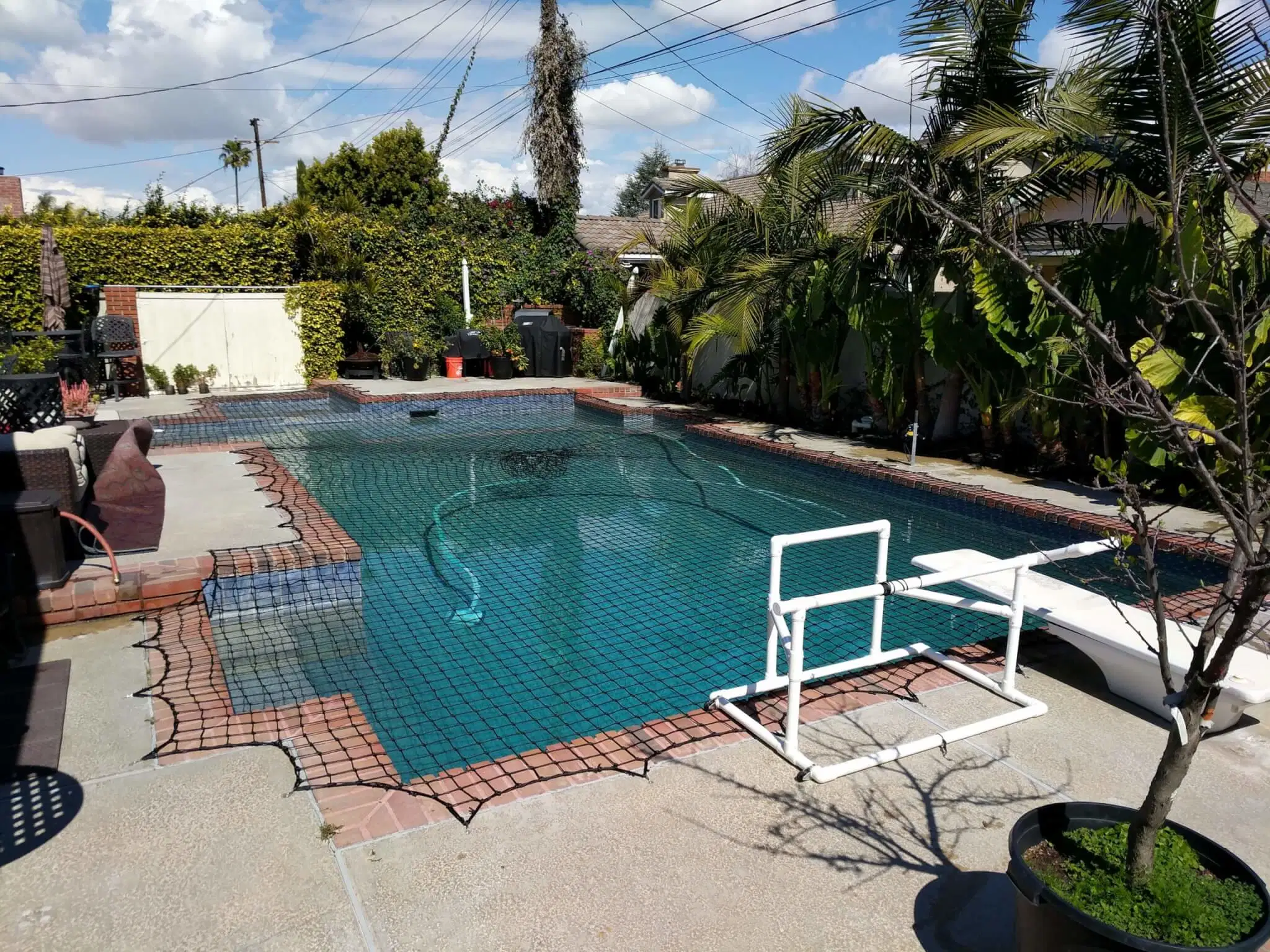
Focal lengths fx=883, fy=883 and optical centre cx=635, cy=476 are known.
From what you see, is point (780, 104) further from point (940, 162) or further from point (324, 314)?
point (324, 314)

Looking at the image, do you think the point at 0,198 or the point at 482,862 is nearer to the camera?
the point at 482,862

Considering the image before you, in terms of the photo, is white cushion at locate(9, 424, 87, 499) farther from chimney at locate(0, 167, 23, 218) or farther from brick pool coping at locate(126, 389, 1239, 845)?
chimney at locate(0, 167, 23, 218)

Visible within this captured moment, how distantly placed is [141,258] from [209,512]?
1018cm

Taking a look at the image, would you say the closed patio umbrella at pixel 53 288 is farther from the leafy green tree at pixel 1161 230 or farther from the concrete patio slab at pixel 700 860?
the concrete patio slab at pixel 700 860

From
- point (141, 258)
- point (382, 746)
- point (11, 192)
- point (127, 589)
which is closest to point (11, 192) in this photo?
point (11, 192)

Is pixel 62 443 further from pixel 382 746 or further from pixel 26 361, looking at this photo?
pixel 382 746

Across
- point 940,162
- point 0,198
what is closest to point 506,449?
point 940,162

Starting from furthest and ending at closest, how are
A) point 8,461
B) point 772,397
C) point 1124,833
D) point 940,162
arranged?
point 772,397, point 940,162, point 8,461, point 1124,833

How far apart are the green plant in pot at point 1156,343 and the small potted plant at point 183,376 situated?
10.2m

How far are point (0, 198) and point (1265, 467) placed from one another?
108 feet

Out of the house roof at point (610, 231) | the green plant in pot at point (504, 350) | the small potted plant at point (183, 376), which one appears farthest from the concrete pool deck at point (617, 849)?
the house roof at point (610, 231)

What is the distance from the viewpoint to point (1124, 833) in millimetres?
2344

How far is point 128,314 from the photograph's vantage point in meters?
13.8

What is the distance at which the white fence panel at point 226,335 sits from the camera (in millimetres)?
14109
